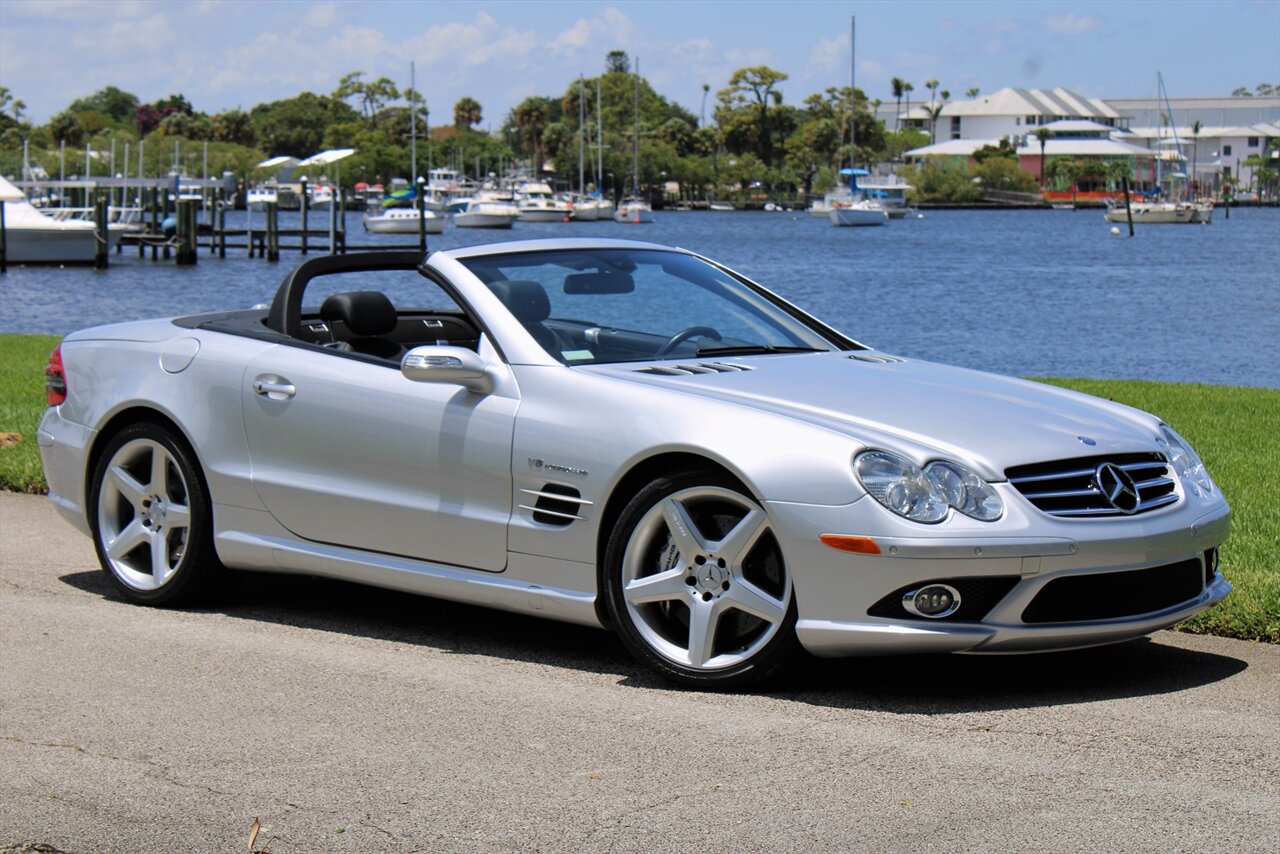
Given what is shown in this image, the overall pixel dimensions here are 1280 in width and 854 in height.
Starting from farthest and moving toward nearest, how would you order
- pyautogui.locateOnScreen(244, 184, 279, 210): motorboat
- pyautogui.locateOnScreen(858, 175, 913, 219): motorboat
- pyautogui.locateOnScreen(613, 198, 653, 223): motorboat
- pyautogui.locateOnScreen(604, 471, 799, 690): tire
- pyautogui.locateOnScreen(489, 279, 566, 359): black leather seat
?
pyautogui.locateOnScreen(244, 184, 279, 210): motorboat < pyautogui.locateOnScreen(858, 175, 913, 219): motorboat < pyautogui.locateOnScreen(613, 198, 653, 223): motorboat < pyautogui.locateOnScreen(489, 279, 566, 359): black leather seat < pyautogui.locateOnScreen(604, 471, 799, 690): tire

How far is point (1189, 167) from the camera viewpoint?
7672 inches

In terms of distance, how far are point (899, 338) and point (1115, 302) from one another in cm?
1358

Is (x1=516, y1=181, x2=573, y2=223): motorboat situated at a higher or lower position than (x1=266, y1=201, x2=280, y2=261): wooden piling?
higher

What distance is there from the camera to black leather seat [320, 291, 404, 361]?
6.48 meters

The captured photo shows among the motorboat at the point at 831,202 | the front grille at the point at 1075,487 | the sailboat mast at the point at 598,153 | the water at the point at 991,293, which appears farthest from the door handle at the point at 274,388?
the motorboat at the point at 831,202

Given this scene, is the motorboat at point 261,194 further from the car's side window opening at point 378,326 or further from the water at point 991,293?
the car's side window opening at point 378,326

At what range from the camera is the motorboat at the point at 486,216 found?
351ft

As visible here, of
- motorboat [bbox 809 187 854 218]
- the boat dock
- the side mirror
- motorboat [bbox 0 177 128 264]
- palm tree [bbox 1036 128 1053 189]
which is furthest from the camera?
palm tree [bbox 1036 128 1053 189]

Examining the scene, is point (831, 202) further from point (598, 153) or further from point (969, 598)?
point (969, 598)

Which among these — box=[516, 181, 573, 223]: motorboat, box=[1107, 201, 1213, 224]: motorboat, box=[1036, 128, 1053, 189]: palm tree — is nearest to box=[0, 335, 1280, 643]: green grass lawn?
box=[516, 181, 573, 223]: motorboat

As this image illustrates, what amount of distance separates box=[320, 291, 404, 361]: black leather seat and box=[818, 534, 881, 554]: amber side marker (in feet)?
6.81

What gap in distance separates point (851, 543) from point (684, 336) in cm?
157

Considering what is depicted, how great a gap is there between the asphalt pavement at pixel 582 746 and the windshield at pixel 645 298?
110 centimetres

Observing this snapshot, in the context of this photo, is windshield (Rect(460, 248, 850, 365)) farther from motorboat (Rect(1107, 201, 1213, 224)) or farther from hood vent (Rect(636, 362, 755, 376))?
motorboat (Rect(1107, 201, 1213, 224))
